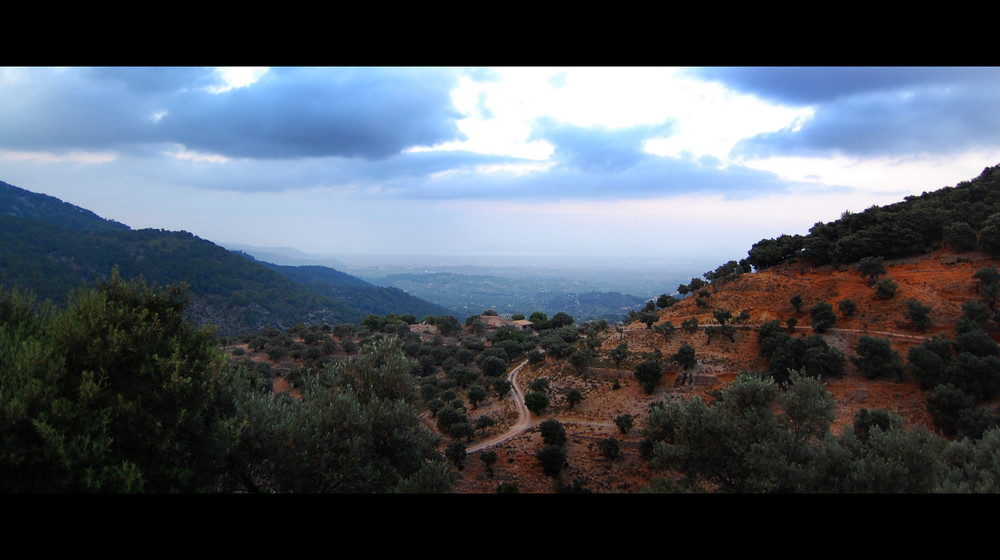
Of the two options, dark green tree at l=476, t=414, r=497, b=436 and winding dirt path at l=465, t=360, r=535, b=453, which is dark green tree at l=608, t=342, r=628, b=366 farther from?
dark green tree at l=476, t=414, r=497, b=436

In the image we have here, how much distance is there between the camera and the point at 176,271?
2968 inches

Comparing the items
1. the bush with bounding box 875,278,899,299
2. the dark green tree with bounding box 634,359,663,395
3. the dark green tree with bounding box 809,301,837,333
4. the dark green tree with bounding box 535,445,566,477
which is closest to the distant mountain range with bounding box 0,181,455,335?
the dark green tree with bounding box 535,445,566,477

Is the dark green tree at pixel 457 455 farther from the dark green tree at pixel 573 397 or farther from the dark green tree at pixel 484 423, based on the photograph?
the dark green tree at pixel 573 397

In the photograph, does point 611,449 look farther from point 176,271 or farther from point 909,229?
point 176,271

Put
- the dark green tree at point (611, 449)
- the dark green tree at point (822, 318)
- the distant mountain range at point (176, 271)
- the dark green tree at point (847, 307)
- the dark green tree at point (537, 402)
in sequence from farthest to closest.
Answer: the distant mountain range at point (176, 271), the dark green tree at point (847, 307), the dark green tree at point (822, 318), the dark green tree at point (537, 402), the dark green tree at point (611, 449)

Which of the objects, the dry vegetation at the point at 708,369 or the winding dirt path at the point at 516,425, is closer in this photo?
the dry vegetation at the point at 708,369

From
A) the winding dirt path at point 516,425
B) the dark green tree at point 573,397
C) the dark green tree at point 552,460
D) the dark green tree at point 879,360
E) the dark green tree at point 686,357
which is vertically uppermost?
the dark green tree at point 879,360

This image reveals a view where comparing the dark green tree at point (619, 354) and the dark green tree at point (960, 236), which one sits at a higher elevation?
the dark green tree at point (960, 236)

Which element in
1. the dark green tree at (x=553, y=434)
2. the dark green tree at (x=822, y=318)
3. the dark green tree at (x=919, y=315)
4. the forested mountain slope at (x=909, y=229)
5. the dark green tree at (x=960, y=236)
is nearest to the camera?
the dark green tree at (x=553, y=434)

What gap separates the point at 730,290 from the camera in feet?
107

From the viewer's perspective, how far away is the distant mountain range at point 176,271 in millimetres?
60594

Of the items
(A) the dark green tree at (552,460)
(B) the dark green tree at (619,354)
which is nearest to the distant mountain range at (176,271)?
(B) the dark green tree at (619,354)
